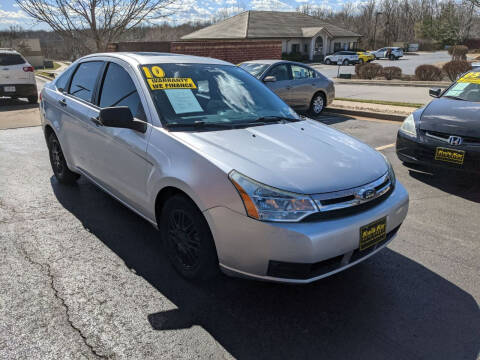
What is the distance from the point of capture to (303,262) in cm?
242

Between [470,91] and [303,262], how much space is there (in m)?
5.02

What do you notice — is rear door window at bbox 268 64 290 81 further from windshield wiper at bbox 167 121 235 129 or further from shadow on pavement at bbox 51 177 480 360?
shadow on pavement at bbox 51 177 480 360

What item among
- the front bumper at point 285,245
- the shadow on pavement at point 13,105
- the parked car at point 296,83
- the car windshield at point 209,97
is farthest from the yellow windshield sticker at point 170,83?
the shadow on pavement at point 13,105

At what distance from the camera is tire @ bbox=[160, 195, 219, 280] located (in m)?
2.72

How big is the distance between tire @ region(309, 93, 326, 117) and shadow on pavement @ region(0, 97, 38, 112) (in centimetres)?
889

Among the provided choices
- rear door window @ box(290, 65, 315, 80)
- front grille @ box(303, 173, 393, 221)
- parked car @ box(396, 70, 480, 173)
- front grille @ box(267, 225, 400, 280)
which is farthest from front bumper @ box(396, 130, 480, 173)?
rear door window @ box(290, 65, 315, 80)

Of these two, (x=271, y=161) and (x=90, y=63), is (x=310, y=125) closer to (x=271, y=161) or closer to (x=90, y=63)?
(x=271, y=161)

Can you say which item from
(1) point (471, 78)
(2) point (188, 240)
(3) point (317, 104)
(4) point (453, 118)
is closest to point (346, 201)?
(2) point (188, 240)

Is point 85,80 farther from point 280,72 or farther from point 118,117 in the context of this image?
point 280,72

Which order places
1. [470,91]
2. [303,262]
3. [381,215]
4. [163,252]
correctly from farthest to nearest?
[470,91], [163,252], [381,215], [303,262]

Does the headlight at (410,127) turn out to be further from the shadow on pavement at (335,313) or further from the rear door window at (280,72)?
the rear door window at (280,72)

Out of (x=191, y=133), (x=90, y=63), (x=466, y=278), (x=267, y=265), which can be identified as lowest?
(x=466, y=278)

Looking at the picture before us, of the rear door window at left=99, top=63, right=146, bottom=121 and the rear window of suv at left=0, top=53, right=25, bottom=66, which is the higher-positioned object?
the rear window of suv at left=0, top=53, right=25, bottom=66

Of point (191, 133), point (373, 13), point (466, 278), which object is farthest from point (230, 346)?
point (373, 13)
